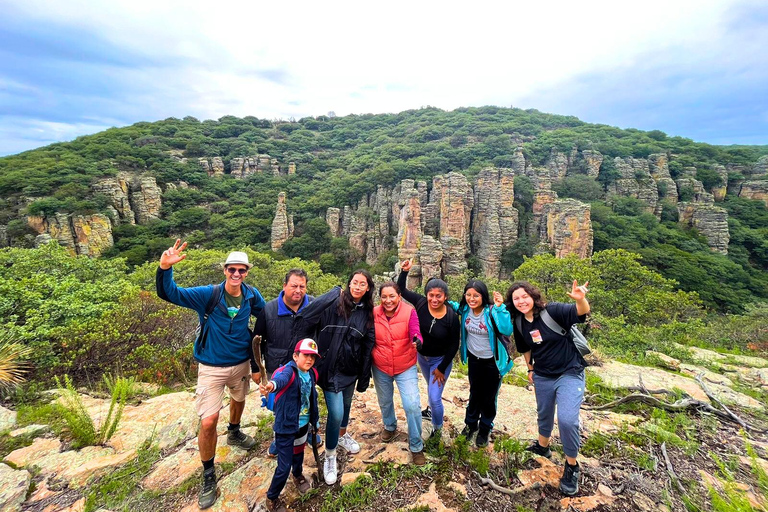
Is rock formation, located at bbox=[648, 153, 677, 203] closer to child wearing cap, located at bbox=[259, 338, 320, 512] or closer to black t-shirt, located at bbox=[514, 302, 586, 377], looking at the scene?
black t-shirt, located at bbox=[514, 302, 586, 377]

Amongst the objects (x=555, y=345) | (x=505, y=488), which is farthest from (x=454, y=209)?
(x=505, y=488)

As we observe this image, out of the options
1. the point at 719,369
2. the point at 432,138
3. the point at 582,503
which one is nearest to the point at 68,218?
the point at 582,503

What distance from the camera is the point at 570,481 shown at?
2770 millimetres

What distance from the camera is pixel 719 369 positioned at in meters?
5.93

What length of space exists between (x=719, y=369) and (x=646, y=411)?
140 inches

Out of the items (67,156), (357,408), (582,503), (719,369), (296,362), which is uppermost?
(67,156)

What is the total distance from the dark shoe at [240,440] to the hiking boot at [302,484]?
0.94 meters

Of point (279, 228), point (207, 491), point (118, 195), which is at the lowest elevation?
point (279, 228)

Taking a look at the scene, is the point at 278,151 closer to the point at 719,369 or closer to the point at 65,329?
A: the point at 65,329

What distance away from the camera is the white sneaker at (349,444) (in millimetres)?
3344

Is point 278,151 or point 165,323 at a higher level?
point 278,151

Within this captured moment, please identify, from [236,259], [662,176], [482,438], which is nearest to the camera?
[236,259]

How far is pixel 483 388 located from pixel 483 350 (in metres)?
0.48

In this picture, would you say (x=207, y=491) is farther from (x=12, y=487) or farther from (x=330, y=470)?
(x=12, y=487)
